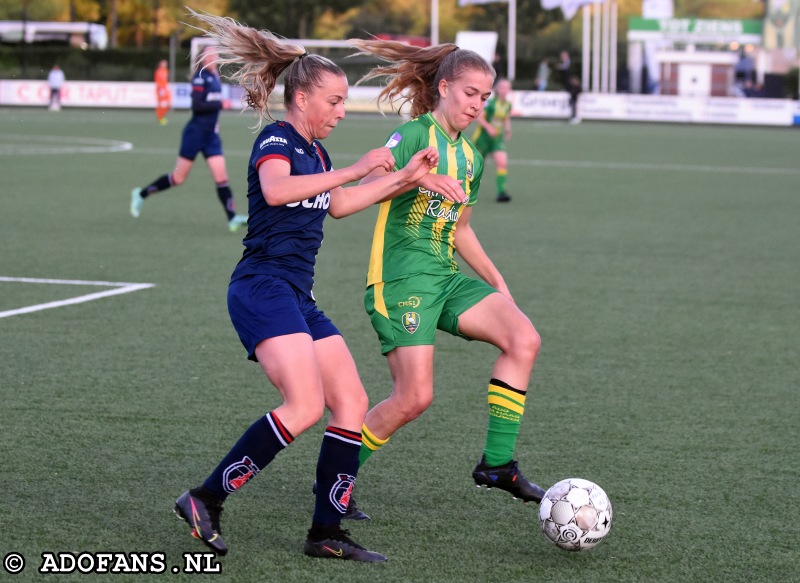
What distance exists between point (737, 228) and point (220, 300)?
313 inches

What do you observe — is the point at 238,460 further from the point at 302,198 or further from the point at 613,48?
the point at 613,48

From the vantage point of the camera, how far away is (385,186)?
183 inches

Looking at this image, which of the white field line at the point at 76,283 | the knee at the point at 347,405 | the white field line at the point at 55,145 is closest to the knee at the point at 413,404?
the knee at the point at 347,405

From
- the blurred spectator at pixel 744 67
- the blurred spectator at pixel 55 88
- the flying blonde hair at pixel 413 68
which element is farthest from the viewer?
the blurred spectator at pixel 744 67

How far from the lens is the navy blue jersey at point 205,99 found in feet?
46.6

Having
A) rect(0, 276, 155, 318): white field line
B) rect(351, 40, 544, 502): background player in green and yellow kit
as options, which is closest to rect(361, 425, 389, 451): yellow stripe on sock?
rect(351, 40, 544, 502): background player in green and yellow kit

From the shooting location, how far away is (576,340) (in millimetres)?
8547

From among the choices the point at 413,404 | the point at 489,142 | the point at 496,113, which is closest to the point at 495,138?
the point at 489,142

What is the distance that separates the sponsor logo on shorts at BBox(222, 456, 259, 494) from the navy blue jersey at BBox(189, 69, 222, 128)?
10331 mm

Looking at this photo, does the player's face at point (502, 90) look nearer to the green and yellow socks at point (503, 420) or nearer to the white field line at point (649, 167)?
the white field line at point (649, 167)

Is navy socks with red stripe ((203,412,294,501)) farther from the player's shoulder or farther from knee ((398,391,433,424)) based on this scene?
the player's shoulder

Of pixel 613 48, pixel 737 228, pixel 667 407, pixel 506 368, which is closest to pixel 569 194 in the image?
pixel 737 228

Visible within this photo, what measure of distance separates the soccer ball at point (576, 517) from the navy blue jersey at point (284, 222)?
4.13 ft

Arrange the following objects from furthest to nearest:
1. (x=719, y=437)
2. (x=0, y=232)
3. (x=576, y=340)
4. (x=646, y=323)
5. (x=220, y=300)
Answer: (x=0, y=232)
(x=220, y=300)
(x=646, y=323)
(x=576, y=340)
(x=719, y=437)
